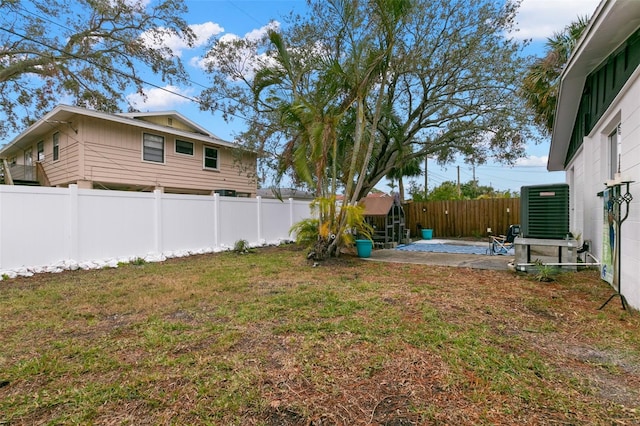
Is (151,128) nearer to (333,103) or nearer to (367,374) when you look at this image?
(333,103)

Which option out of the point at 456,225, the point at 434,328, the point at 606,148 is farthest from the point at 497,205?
the point at 434,328

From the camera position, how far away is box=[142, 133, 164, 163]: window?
38.4ft

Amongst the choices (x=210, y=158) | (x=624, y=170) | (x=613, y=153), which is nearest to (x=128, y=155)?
(x=210, y=158)

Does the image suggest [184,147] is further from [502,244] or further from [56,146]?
[502,244]

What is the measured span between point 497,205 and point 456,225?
1918 millimetres

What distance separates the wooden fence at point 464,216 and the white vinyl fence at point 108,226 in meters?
8.23

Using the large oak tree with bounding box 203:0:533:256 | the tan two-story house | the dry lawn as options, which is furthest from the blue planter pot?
the tan two-story house

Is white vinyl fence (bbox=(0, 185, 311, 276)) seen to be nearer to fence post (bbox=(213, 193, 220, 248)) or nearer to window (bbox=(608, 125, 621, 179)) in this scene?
fence post (bbox=(213, 193, 220, 248))

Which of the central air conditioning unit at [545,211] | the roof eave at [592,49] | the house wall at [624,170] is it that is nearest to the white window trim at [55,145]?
the central air conditioning unit at [545,211]

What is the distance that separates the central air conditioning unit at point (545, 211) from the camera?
610 centimetres

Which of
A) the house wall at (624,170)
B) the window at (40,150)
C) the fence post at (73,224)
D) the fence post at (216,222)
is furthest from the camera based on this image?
the window at (40,150)

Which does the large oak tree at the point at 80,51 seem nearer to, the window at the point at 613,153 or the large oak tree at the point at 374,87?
the large oak tree at the point at 374,87

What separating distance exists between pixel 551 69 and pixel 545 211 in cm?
411

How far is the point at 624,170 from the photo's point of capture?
4.23m
